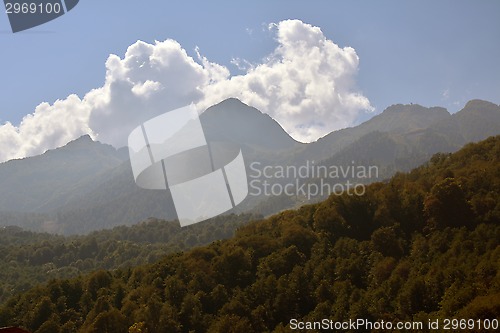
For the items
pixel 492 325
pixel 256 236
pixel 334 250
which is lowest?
pixel 492 325

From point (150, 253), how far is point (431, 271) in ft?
466

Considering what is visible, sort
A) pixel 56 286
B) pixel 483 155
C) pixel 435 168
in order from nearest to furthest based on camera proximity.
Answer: pixel 56 286, pixel 483 155, pixel 435 168

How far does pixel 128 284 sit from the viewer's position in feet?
268

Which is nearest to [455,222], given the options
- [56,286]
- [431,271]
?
[431,271]

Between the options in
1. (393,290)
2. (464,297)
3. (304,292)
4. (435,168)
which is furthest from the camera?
(435,168)

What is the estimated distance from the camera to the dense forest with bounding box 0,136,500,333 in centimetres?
5566

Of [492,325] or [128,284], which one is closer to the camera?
[492,325]

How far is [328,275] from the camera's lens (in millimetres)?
69312

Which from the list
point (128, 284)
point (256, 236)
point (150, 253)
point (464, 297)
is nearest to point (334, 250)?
point (256, 236)

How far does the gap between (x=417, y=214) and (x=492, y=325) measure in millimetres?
42875

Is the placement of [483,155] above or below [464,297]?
above

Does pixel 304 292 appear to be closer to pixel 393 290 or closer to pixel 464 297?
pixel 393 290

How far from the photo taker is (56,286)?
266ft

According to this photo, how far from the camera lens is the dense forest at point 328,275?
55.7 meters
